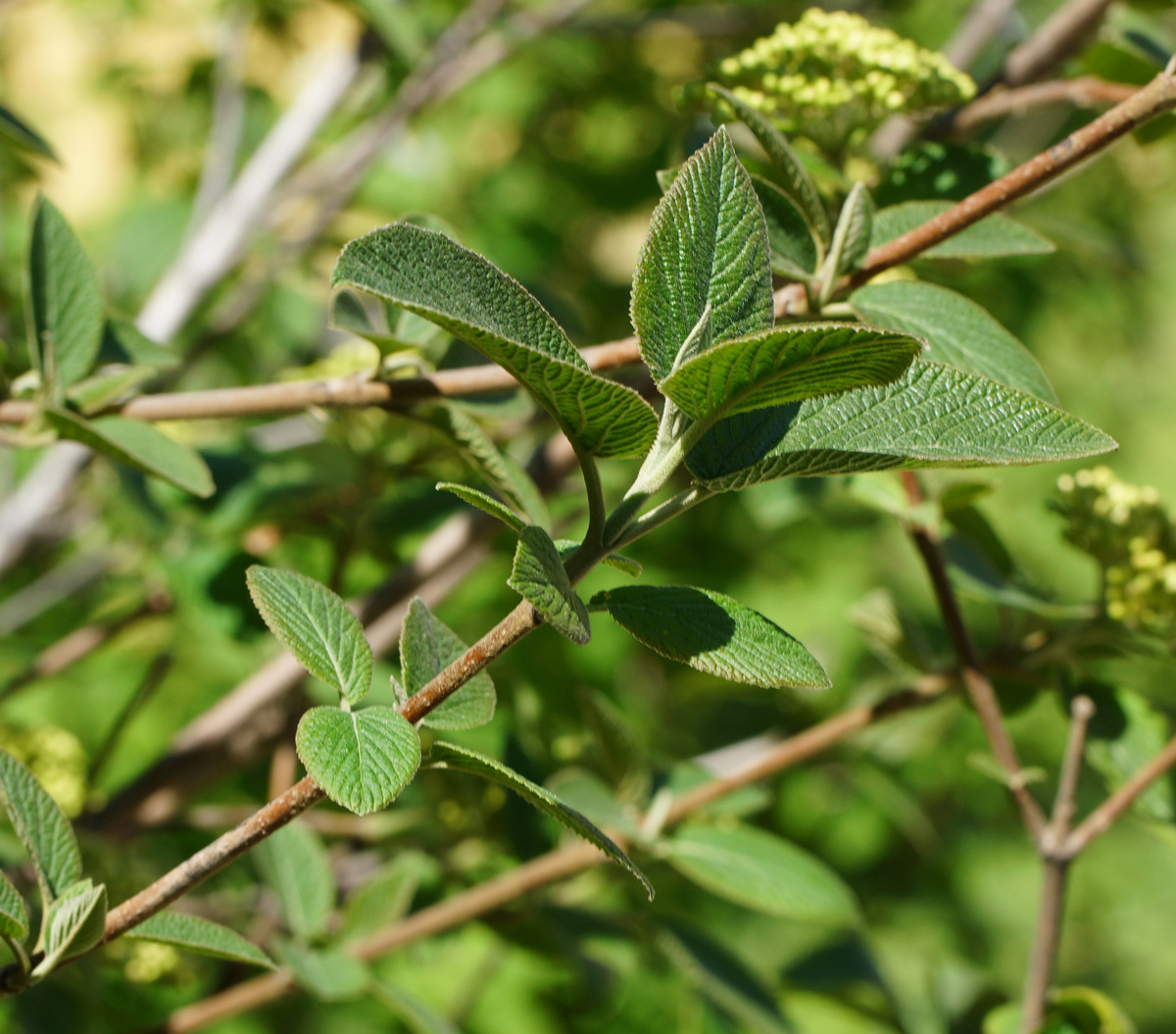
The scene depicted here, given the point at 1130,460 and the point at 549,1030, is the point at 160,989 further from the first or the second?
the point at 1130,460

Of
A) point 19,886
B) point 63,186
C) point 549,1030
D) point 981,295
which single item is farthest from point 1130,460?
point 63,186

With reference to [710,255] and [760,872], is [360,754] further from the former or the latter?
[760,872]

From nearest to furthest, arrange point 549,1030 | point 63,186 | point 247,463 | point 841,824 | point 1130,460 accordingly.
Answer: point 247,463
point 549,1030
point 841,824
point 1130,460
point 63,186

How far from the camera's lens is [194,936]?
0.44 meters

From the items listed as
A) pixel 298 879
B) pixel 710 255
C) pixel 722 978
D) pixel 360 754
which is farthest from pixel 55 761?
pixel 710 255

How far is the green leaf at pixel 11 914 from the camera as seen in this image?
0.38 m

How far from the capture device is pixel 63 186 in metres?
4.97

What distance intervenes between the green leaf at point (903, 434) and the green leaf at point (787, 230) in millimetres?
160

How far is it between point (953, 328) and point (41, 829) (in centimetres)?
45

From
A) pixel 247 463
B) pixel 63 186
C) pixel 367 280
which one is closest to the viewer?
pixel 367 280

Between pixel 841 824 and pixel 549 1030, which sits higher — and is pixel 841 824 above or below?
above

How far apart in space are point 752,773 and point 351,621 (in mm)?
417

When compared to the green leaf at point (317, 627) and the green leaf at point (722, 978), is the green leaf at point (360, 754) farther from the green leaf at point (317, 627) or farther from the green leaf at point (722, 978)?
the green leaf at point (722, 978)

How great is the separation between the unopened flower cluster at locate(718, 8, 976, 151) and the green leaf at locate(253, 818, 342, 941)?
558 mm
